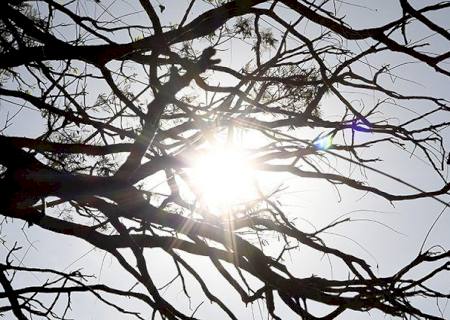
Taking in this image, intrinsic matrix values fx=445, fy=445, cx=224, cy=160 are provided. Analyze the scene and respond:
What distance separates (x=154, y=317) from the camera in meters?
1.41

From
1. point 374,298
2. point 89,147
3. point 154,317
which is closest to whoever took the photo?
point 374,298

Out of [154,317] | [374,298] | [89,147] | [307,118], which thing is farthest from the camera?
[307,118]

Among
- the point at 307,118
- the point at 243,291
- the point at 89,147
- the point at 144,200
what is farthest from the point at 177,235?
the point at 307,118

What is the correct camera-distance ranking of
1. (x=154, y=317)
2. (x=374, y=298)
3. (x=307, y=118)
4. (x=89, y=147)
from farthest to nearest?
(x=307, y=118), (x=154, y=317), (x=89, y=147), (x=374, y=298)

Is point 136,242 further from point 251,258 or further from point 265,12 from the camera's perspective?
point 265,12

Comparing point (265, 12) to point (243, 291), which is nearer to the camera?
point (243, 291)

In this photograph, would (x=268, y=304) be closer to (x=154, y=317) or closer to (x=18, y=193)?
(x=154, y=317)

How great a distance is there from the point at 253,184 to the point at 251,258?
295 mm

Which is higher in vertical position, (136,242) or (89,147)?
(89,147)

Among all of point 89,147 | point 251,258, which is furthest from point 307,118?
point 89,147

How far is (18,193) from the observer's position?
1.21 m

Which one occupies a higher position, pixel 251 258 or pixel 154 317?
pixel 251 258

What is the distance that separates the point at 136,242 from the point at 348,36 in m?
0.98

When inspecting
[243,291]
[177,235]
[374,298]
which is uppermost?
[177,235]
